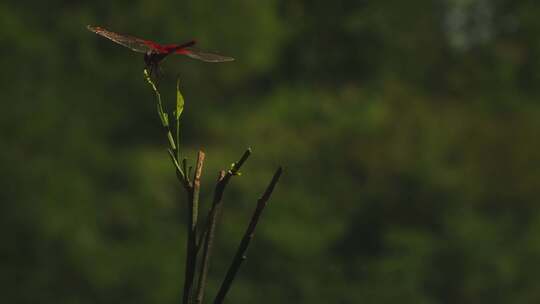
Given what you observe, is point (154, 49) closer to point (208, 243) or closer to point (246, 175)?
point (208, 243)

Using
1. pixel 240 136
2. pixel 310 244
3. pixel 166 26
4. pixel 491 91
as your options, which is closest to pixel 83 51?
pixel 166 26

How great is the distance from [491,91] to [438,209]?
911 cm

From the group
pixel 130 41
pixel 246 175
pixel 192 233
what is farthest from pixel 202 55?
pixel 246 175

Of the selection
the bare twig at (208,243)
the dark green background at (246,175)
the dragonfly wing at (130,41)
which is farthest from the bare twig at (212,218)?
the dark green background at (246,175)

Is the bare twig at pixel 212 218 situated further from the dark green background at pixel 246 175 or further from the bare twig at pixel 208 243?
the dark green background at pixel 246 175

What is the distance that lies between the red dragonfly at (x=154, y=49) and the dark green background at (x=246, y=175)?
23852mm

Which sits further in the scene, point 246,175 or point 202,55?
point 246,175

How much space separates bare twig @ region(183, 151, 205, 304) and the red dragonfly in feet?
0.34

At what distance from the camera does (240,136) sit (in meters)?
31.3

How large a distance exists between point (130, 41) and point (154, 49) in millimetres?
51

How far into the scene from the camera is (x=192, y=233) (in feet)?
4.61

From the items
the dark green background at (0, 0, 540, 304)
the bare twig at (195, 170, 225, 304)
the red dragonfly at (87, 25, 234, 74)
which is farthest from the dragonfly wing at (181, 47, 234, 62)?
the dark green background at (0, 0, 540, 304)

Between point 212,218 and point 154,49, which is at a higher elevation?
point 154,49

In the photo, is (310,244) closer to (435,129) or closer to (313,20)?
(435,129)
